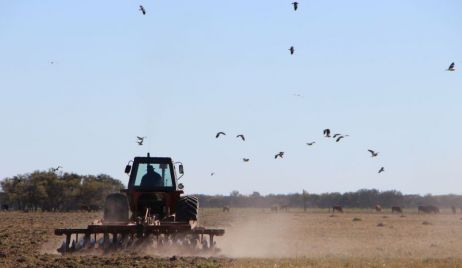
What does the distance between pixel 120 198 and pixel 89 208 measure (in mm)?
62108

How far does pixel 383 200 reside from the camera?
16588 centimetres

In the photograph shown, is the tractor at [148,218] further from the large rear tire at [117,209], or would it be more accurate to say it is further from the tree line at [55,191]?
the tree line at [55,191]

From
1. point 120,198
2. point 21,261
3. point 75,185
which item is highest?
point 75,185

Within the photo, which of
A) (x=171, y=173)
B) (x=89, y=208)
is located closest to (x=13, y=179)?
(x=89, y=208)

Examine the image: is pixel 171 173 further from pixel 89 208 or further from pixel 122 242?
pixel 89 208

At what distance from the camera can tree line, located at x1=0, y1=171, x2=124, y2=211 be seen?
3580 inches

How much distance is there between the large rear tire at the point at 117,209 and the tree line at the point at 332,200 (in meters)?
135

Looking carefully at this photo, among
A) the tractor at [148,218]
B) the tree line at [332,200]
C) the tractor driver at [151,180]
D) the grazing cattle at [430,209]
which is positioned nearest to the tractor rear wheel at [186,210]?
the tractor at [148,218]

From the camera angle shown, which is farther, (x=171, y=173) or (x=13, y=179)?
(x=13, y=179)

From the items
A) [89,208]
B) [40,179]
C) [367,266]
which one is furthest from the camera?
[40,179]

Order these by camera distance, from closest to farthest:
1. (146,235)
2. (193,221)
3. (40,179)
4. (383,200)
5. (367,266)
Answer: (367,266), (146,235), (193,221), (40,179), (383,200)

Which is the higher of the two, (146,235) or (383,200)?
(383,200)

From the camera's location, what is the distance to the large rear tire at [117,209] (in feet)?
65.7

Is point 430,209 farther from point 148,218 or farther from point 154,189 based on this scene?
point 148,218
